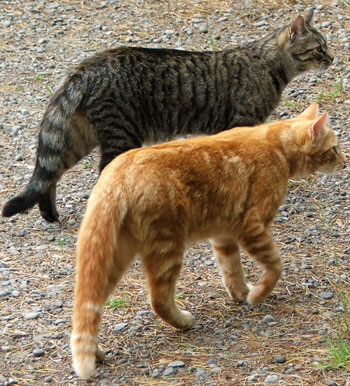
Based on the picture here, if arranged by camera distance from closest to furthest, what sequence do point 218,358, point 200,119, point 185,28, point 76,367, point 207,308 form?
point 76,367, point 218,358, point 207,308, point 200,119, point 185,28

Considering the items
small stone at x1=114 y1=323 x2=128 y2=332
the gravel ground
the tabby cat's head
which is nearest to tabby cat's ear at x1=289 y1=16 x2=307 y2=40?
the tabby cat's head

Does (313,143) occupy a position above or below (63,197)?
above

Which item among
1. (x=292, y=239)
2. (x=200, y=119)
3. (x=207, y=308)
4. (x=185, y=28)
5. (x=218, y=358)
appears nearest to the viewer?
(x=218, y=358)

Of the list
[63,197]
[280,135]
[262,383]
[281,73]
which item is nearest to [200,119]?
[281,73]

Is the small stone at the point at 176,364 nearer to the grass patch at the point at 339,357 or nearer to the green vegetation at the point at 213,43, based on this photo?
the grass patch at the point at 339,357

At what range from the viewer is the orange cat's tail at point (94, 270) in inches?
164

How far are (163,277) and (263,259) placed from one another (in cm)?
71

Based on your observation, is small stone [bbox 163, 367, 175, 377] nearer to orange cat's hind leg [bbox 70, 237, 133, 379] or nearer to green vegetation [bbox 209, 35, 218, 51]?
orange cat's hind leg [bbox 70, 237, 133, 379]

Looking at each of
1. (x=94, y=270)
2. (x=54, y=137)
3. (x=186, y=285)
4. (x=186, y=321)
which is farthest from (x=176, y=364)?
(x=54, y=137)

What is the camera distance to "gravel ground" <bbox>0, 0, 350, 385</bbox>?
4414 millimetres

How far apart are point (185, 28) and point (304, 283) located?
16.1 feet

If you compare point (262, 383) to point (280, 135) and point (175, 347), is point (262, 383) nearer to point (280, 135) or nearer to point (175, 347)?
point (175, 347)

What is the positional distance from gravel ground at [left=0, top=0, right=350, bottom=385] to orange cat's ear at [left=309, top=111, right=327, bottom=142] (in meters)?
0.76

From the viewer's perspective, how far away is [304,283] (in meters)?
5.24
